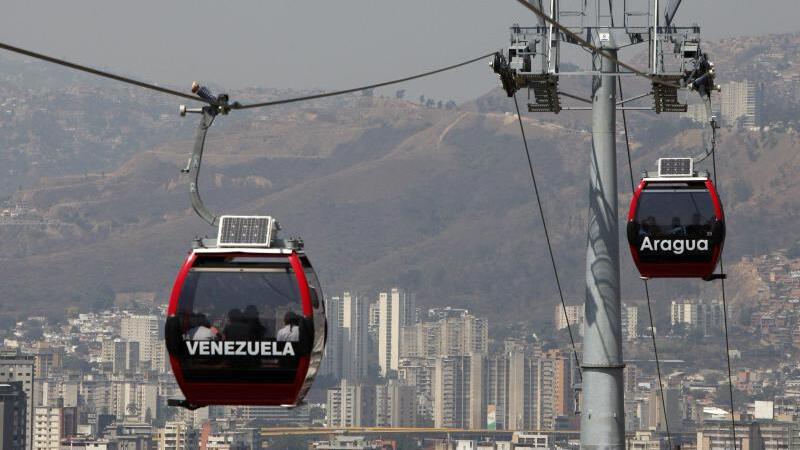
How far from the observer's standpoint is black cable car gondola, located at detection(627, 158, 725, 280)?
53.9 ft

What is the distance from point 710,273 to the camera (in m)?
16.7

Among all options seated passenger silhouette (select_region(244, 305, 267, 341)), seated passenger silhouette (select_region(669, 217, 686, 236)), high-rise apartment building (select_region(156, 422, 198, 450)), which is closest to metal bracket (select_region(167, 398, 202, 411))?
seated passenger silhouette (select_region(244, 305, 267, 341))

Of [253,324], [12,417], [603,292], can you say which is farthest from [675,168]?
[12,417]

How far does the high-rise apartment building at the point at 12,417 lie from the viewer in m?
148

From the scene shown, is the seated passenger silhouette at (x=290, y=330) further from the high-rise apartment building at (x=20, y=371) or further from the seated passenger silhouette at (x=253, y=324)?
the high-rise apartment building at (x=20, y=371)

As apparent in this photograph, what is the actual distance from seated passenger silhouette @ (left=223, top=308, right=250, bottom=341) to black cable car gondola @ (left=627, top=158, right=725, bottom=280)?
5.67 meters

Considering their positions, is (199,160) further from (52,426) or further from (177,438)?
(52,426)

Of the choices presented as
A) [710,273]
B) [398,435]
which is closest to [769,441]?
[398,435]

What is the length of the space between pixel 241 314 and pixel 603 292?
3.68 m

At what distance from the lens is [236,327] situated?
37.0ft

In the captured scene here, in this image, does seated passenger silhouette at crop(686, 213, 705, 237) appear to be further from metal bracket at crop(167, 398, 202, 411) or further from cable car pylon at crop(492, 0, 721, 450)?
metal bracket at crop(167, 398, 202, 411)

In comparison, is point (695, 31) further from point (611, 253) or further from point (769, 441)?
point (769, 441)

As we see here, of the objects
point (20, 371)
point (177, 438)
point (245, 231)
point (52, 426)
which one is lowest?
point (245, 231)

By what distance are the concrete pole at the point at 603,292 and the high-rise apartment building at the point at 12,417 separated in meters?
136
